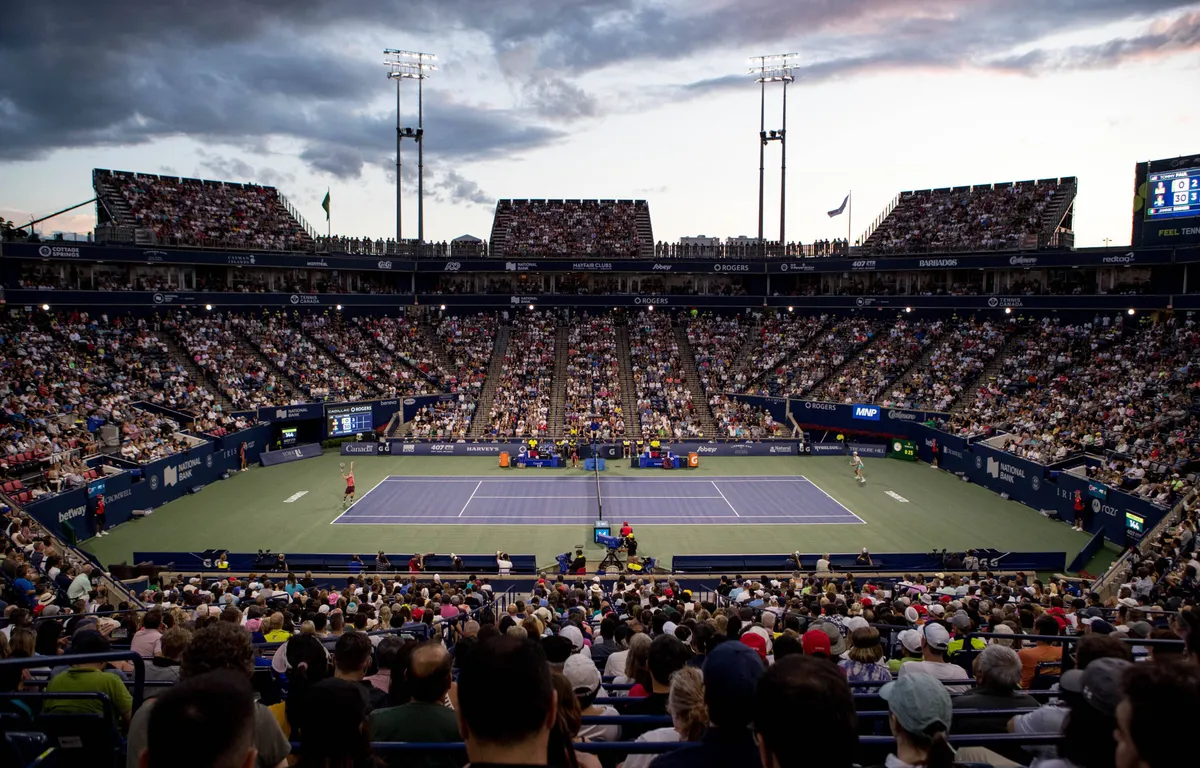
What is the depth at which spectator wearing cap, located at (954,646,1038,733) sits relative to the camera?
5.82 metres

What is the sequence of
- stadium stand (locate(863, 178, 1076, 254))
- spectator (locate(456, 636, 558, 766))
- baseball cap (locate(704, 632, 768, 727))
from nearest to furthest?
1. spectator (locate(456, 636, 558, 766))
2. baseball cap (locate(704, 632, 768, 727))
3. stadium stand (locate(863, 178, 1076, 254))

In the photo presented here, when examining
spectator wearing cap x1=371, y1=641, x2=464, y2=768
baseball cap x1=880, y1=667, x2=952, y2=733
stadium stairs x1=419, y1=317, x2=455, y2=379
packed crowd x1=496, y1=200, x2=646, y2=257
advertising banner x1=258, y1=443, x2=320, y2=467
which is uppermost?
packed crowd x1=496, y1=200, x2=646, y2=257

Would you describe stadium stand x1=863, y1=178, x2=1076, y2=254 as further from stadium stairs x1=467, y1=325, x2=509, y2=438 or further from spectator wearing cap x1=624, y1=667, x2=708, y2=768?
spectator wearing cap x1=624, y1=667, x2=708, y2=768

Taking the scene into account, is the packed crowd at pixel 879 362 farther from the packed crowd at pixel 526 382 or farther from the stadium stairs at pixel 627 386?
the packed crowd at pixel 526 382

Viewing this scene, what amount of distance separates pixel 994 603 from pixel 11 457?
32.7 m

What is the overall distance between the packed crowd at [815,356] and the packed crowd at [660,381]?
18.4 ft

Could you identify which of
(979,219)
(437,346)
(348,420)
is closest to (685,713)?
(348,420)

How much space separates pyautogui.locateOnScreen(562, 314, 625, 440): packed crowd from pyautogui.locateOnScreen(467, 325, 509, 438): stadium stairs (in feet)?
16.5

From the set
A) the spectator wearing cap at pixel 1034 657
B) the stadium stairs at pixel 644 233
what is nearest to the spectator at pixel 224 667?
the spectator wearing cap at pixel 1034 657

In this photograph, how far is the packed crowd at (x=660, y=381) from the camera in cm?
4741

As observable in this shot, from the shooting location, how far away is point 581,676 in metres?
5.89

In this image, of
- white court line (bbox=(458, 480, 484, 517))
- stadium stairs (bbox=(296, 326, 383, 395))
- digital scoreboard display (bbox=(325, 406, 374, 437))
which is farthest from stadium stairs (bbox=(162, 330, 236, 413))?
white court line (bbox=(458, 480, 484, 517))

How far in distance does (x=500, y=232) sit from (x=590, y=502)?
4162 centimetres

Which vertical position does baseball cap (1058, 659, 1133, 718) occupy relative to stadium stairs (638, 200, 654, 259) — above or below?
below
